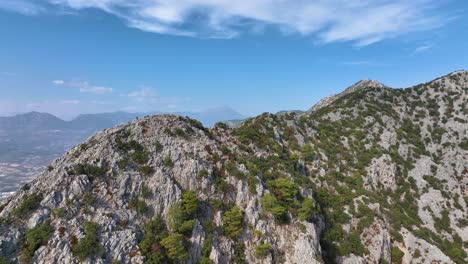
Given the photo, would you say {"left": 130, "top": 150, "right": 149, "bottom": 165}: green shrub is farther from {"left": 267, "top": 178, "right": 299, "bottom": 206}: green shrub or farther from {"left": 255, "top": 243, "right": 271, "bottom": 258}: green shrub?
{"left": 267, "top": 178, "right": 299, "bottom": 206}: green shrub

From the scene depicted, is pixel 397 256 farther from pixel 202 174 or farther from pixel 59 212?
pixel 59 212

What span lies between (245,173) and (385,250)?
32365 mm

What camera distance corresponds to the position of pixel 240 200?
1922 inches

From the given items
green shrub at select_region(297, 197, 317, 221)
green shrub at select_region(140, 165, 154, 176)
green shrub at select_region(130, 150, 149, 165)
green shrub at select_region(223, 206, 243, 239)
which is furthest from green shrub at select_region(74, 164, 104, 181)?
green shrub at select_region(297, 197, 317, 221)

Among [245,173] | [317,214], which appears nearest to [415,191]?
[317,214]

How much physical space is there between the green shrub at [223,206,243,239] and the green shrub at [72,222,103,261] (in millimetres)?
18040

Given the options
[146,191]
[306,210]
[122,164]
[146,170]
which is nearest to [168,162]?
[146,170]

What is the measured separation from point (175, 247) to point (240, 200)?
14.6 metres

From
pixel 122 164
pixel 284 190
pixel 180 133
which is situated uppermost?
pixel 180 133

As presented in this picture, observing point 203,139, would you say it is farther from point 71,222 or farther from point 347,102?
point 347,102

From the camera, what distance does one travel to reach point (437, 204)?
74.8m

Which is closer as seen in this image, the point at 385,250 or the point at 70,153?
the point at 70,153

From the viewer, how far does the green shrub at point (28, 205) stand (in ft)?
116

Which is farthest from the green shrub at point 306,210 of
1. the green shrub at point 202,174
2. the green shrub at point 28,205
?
the green shrub at point 28,205
